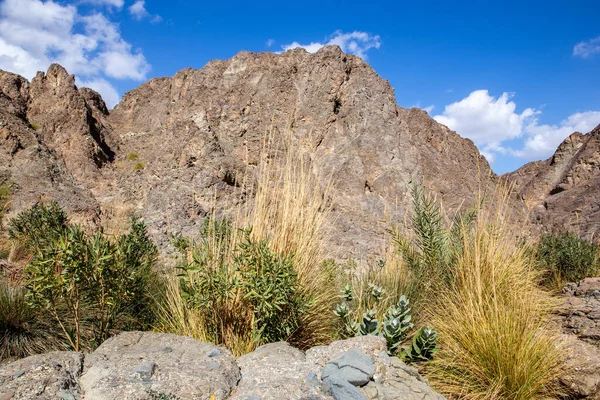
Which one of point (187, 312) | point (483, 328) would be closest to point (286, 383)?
point (187, 312)

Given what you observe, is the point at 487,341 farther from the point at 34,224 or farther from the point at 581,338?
the point at 34,224

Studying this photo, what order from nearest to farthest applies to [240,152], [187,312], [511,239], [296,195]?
[187,312]
[296,195]
[511,239]
[240,152]

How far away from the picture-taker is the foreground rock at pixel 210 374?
171 cm

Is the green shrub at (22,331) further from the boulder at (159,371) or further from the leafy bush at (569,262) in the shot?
the leafy bush at (569,262)

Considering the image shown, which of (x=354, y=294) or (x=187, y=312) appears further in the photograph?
(x=354, y=294)

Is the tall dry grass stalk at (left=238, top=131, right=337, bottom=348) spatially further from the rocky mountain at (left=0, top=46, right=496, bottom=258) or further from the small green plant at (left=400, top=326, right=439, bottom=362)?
the rocky mountain at (left=0, top=46, right=496, bottom=258)

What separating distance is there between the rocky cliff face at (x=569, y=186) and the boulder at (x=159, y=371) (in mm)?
12003

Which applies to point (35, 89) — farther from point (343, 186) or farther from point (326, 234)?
point (326, 234)

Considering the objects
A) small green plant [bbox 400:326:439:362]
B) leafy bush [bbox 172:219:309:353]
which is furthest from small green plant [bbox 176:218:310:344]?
small green plant [bbox 400:326:439:362]

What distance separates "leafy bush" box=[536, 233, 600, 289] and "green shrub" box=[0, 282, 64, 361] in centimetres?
636

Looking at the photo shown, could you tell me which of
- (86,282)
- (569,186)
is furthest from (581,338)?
(569,186)

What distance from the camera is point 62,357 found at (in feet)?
6.43

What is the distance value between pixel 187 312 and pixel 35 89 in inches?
685

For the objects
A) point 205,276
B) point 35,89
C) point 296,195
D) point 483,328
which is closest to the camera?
point 483,328
